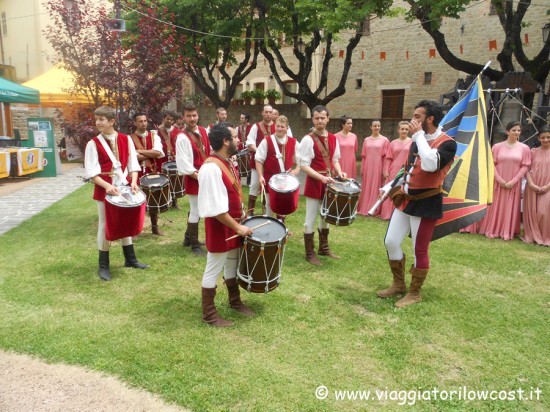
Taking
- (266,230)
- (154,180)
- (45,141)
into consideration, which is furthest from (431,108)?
(45,141)

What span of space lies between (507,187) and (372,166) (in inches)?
94.9

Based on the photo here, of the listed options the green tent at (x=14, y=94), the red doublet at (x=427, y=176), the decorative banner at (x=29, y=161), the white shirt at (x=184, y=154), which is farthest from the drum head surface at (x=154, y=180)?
the green tent at (x=14, y=94)

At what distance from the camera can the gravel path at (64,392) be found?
2914mm

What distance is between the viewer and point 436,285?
17.0 ft

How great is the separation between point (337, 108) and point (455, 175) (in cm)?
1892

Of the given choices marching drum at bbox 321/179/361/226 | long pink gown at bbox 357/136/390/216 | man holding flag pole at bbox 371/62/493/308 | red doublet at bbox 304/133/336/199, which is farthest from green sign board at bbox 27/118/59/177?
man holding flag pole at bbox 371/62/493/308

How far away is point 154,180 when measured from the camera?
643cm

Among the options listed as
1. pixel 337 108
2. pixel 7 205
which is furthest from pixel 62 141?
pixel 337 108

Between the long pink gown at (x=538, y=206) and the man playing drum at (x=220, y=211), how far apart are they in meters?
5.45

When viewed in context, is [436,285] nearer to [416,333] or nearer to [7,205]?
[416,333]

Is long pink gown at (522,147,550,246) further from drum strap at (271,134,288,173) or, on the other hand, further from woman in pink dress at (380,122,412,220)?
drum strap at (271,134,288,173)

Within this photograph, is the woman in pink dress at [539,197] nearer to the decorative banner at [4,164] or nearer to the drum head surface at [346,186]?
the drum head surface at [346,186]

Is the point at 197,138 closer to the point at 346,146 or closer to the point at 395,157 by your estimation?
the point at 346,146

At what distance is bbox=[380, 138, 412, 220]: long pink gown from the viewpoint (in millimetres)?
7969
